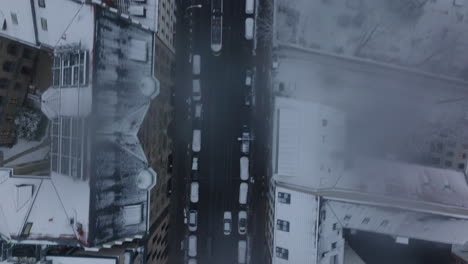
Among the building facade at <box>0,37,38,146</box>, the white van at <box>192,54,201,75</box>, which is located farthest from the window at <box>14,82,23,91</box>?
the white van at <box>192,54,201,75</box>

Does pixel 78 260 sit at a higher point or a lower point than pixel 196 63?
lower

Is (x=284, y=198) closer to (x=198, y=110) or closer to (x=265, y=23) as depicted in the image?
(x=198, y=110)

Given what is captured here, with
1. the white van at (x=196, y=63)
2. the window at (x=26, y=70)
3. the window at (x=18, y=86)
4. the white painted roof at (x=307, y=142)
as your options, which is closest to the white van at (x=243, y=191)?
the white painted roof at (x=307, y=142)

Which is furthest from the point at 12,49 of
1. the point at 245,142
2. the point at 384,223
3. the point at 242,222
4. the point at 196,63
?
the point at 384,223

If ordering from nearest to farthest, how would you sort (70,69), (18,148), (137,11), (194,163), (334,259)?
1. (70,69)
2. (137,11)
3. (334,259)
4. (18,148)
5. (194,163)

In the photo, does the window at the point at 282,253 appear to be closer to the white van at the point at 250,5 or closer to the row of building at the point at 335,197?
the row of building at the point at 335,197

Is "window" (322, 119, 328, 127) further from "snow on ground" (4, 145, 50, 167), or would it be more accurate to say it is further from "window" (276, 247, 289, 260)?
"snow on ground" (4, 145, 50, 167)

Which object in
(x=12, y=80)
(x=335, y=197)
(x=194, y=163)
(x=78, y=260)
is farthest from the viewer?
(x=194, y=163)
